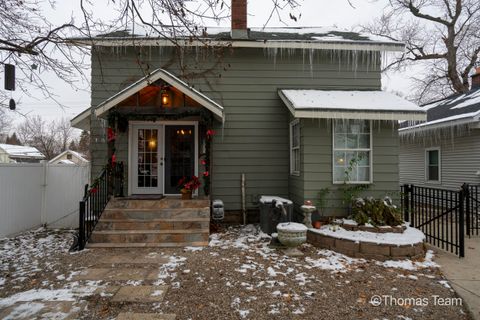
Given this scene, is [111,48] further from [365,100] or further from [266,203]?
[365,100]

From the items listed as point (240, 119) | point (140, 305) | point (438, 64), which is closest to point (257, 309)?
point (140, 305)

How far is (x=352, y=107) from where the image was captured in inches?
279

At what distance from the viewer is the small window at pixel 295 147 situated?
7.96 metres

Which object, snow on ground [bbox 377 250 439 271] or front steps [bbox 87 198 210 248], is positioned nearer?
snow on ground [bbox 377 250 439 271]

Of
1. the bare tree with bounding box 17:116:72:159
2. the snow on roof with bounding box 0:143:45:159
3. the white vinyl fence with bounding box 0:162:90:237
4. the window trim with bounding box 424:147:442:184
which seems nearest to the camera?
the white vinyl fence with bounding box 0:162:90:237

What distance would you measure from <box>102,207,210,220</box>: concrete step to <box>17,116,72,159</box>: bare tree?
41.8 m

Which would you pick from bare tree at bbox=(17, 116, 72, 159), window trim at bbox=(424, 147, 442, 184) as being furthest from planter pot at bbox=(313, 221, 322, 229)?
bare tree at bbox=(17, 116, 72, 159)

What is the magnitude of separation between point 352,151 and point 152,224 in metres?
5.16

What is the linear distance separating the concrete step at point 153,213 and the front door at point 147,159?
1701 millimetres

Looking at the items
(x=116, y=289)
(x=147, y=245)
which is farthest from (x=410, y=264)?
(x=147, y=245)

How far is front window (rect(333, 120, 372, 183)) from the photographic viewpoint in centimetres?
750

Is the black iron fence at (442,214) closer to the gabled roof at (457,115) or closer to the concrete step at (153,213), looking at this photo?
the gabled roof at (457,115)

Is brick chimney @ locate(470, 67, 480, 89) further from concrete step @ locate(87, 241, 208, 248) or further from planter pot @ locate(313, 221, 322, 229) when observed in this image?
concrete step @ locate(87, 241, 208, 248)

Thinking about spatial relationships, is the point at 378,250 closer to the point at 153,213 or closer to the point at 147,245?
the point at 147,245
